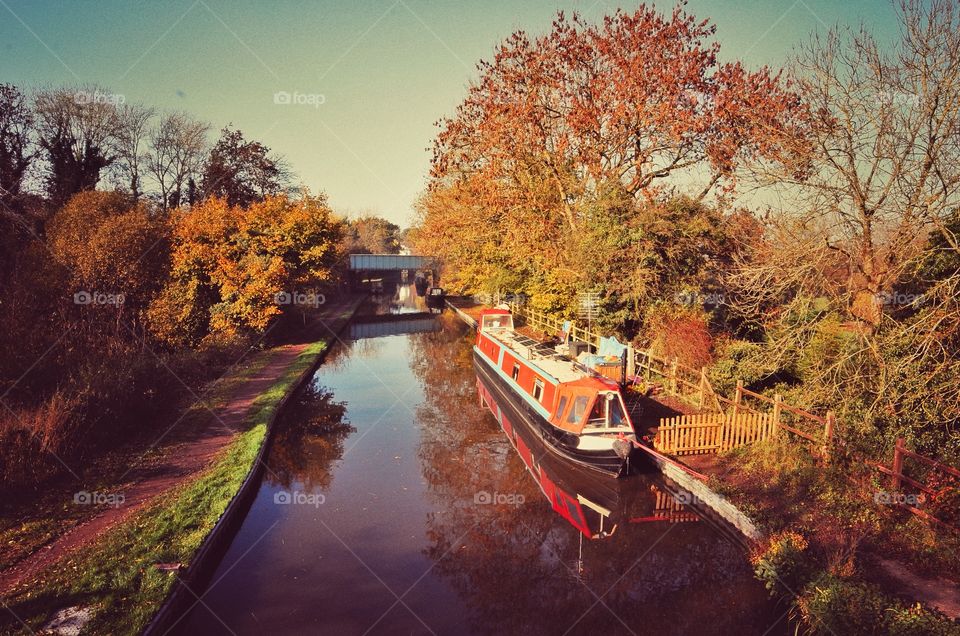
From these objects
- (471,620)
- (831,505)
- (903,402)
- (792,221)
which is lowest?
(471,620)

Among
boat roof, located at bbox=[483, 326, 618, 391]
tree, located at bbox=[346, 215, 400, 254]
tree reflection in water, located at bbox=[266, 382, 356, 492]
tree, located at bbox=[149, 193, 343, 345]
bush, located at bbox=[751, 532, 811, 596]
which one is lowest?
tree reflection in water, located at bbox=[266, 382, 356, 492]

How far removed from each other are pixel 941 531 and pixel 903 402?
225 centimetres

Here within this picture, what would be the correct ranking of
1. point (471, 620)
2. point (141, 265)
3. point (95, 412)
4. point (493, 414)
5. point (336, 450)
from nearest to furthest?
point (471, 620), point (95, 412), point (336, 450), point (493, 414), point (141, 265)

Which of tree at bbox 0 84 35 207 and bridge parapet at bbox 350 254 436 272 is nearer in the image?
tree at bbox 0 84 35 207

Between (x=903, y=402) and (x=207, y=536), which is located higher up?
(x=903, y=402)

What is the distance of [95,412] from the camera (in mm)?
13570

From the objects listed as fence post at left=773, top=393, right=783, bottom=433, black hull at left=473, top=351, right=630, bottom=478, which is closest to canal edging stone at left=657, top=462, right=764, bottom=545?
black hull at left=473, top=351, right=630, bottom=478

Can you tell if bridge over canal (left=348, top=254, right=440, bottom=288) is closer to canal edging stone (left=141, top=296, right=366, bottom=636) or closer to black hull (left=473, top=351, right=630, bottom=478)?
black hull (left=473, top=351, right=630, bottom=478)

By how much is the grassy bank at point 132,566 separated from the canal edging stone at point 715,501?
953 centimetres

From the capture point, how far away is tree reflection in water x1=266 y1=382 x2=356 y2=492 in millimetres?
13516

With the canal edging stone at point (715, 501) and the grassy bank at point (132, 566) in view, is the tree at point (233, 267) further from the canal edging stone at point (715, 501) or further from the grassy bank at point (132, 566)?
the canal edging stone at point (715, 501)

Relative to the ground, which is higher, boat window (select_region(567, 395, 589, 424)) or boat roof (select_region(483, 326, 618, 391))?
boat roof (select_region(483, 326, 618, 391))

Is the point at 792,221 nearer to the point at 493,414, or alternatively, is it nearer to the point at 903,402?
the point at 903,402

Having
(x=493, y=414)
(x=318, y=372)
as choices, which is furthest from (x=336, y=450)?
(x=318, y=372)
